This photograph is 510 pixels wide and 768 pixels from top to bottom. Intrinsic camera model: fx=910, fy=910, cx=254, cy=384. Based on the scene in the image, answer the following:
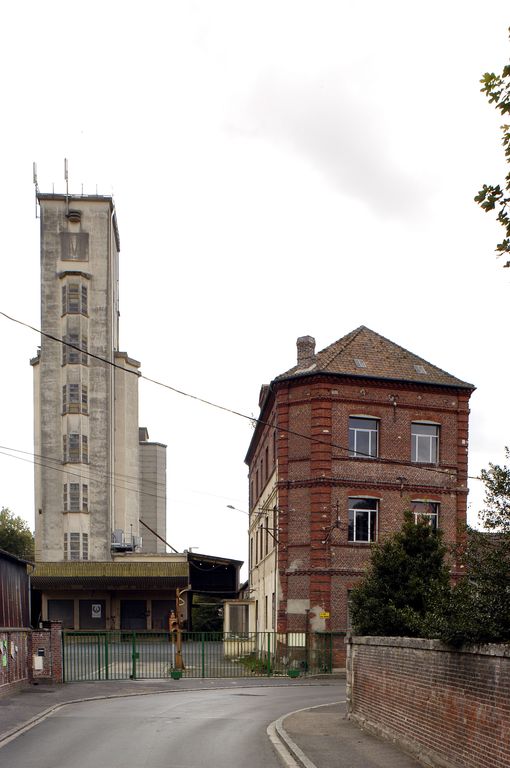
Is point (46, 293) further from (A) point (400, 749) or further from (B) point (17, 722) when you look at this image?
(A) point (400, 749)

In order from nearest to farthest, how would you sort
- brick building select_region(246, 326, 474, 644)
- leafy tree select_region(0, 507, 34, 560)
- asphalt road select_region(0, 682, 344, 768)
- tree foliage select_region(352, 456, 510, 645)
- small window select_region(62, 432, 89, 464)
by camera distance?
tree foliage select_region(352, 456, 510, 645) → asphalt road select_region(0, 682, 344, 768) → brick building select_region(246, 326, 474, 644) → small window select_region(62, 432, 89, 464) → leafy tree select_region(0, 507, 34, 560)

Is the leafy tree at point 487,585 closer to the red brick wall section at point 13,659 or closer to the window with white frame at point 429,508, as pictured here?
the red brick wall section at point 13,659

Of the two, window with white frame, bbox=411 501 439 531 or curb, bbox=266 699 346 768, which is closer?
curb, bbox=266 699 346 768

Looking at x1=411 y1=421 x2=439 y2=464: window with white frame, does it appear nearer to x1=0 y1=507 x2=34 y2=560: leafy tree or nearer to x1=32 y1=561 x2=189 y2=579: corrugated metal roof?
x1=32 y1=561 x2=189 y2=579: corrugated metal roof

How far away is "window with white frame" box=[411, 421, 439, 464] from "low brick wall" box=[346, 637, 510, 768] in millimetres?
22953

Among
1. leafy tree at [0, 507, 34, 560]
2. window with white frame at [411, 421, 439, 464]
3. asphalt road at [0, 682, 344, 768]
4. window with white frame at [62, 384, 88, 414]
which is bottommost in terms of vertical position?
leafy tree at [0, 507, 34, 560]

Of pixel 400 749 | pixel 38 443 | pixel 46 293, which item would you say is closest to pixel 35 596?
pixel 38 443

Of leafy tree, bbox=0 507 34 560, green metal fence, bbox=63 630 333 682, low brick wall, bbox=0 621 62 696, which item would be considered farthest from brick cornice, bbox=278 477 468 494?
leafy tree, bbox=0 507 34 560

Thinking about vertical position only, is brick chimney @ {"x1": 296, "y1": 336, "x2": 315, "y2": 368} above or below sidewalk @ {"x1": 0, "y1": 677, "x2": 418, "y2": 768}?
above

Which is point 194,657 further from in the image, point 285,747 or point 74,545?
point 74,545

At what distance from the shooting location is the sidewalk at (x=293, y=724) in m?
15.1

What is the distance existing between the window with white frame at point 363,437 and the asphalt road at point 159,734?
13508mm

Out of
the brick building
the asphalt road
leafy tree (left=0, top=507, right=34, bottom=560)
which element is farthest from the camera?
leafy tree (left=0, top=507, right=34, bottom=560)

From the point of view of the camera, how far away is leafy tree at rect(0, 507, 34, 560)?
90.0 m
